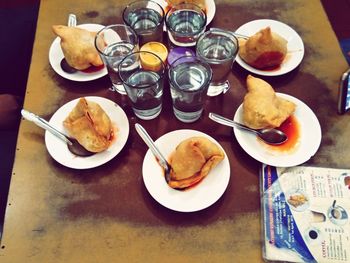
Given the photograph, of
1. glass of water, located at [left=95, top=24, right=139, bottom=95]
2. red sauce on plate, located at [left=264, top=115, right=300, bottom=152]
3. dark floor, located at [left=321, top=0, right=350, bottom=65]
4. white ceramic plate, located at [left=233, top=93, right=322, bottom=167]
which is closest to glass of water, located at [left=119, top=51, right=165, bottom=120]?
glass of water, located at [left=95, top=24, right=139, bottom=95]

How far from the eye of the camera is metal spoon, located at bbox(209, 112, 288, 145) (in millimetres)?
1045

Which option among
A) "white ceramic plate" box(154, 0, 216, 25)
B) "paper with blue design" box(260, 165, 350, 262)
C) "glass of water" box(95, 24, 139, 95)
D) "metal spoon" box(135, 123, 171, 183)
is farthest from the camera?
"white ceramic plate" box(154, 0, 216, 25)

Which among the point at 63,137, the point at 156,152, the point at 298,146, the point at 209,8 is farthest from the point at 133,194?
the point at 209,8

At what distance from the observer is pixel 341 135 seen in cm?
107

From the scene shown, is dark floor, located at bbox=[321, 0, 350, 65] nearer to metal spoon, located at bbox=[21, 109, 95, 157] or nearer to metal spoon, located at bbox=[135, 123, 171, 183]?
metal spoon, located at bbox=[135, 123, 171, 183]

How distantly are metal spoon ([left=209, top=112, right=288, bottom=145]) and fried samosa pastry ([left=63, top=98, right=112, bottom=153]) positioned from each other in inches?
12.8

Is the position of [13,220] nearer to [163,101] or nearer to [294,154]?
[163,101]

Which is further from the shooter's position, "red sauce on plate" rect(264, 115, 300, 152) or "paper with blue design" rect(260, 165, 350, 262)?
"red sauce on plate" rect(264, 115, 300, 152)

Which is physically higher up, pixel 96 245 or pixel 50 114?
pixel 50 114

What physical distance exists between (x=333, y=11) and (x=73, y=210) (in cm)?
216

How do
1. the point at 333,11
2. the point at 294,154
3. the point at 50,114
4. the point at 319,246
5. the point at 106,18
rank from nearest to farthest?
the point at 319,246
the point at 294,154
the point at 50,114
the point at 106,18
the point at 333,11

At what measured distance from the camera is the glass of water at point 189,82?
1022 millimetres

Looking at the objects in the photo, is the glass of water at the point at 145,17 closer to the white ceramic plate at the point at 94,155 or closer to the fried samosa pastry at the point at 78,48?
the fried samosa pastry at the point at 78,48

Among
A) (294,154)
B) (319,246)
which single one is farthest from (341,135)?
(319,246)
